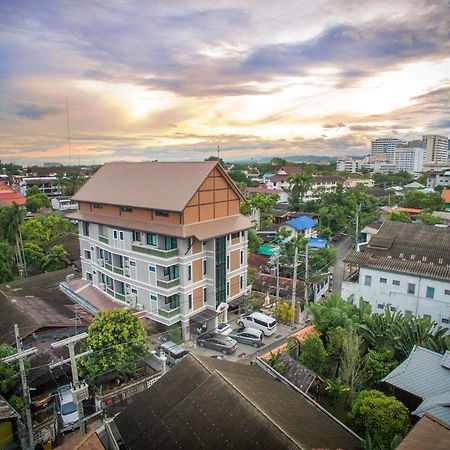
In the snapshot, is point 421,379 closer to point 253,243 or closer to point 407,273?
point 407,273

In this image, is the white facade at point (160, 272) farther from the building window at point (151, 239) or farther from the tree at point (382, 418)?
the tree at point (382, 418)

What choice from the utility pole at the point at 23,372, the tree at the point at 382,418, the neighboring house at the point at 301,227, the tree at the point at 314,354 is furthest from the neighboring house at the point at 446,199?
the utility pole at the point at 23,372

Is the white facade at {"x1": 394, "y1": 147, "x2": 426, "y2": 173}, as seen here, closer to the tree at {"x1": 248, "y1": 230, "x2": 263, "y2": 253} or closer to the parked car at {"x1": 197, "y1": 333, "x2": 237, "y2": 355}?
the tree at {"x1": 248, "y1": 230, "x2": 263, "y2": 253}

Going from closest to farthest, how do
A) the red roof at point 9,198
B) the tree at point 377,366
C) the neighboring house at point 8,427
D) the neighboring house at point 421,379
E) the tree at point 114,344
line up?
1. the neighboring house at point 8,427
2. the neighboring house at point 421,379
3. the tree at point 114,344
4. the tree at point 377,366
5. the red roof at point 9,198

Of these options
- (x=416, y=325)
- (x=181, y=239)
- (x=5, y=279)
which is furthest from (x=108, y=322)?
(x=5, y=279)

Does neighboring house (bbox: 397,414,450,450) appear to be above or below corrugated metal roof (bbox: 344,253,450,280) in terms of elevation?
above

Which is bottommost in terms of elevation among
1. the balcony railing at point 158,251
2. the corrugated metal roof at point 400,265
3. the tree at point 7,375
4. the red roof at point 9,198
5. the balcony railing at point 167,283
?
the tree at point 7,375

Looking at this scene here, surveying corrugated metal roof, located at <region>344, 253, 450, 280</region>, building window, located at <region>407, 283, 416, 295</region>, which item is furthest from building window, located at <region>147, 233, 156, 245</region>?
building window, located at <region>407, 283, 416, 295</region>
